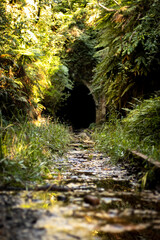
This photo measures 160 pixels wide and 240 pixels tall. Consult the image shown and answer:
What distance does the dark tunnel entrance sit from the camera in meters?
22.8

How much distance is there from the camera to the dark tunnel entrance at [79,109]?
22.8 metres

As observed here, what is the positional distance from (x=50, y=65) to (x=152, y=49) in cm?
569

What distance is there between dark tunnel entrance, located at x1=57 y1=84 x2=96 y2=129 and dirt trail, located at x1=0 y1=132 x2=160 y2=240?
65.9 ft

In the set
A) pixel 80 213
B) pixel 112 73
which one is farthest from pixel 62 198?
pixel 112 73

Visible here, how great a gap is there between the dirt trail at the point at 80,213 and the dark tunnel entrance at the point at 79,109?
20077 mm

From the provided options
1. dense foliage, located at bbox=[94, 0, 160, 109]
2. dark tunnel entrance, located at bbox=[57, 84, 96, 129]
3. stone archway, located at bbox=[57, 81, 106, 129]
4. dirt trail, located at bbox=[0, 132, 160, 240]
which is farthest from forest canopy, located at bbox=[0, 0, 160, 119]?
dark tunnel entrance, located at bbox=[57, 84, 96, 129]

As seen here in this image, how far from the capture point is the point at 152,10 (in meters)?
5.08

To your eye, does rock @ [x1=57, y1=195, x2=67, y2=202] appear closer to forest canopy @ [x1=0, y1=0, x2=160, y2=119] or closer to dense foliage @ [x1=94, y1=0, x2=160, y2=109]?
forest canopy @ [x1=0, y1=0, x2=160, y2=119]

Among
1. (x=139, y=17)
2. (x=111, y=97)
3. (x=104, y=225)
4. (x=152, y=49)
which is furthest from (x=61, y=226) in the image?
(x=111, y=97)

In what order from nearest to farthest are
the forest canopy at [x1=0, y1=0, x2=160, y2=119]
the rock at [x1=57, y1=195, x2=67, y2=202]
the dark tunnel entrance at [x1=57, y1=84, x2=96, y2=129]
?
the rock at [x1=57, y1=195, x2=67, y2=202]
the forest canopy at [x1=0, y1=0, x2=160, y2=119]
the dark tunnel entrance at [x1=57, y1=84, x2=96, y2=129]

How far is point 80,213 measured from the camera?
61.6 inches

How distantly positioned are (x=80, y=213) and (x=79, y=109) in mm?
23663

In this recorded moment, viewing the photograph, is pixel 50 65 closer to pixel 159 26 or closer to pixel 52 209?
pixel 159 26

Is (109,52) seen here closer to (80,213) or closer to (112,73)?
(112,73)
